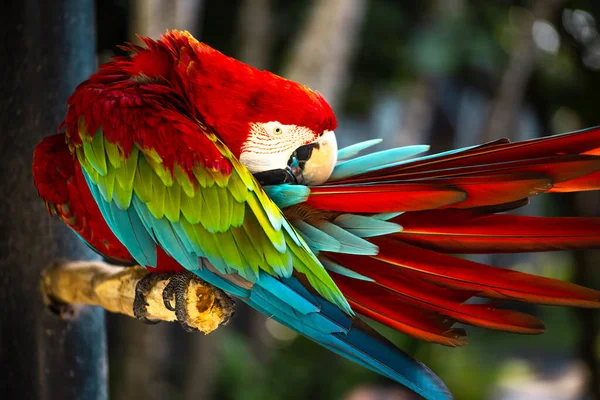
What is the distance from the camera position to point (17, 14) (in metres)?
0.80

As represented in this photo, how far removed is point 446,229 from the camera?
0.58 meters

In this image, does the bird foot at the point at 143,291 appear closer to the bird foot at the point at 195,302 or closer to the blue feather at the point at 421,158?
the bird foot at the point at 195,302

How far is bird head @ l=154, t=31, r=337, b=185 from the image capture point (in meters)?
0.61

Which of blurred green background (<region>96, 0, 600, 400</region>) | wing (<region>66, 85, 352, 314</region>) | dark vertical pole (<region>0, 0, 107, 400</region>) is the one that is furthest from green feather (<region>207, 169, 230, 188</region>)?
blurred green background (<region>96, 0, 600, 400</region>)

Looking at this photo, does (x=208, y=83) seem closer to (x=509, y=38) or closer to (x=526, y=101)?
(x=509, y=38)

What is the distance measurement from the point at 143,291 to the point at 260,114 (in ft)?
0.81

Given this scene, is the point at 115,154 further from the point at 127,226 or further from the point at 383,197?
the point at 383,197

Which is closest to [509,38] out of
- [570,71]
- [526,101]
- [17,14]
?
[570,71]

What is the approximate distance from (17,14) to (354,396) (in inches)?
68.8

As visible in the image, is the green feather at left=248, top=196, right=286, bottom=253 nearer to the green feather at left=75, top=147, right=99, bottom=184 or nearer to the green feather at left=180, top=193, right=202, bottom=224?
the green feather at left=180, top=193, right=202, bottom=224

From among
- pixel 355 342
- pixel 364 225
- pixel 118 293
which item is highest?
pixel 364 225

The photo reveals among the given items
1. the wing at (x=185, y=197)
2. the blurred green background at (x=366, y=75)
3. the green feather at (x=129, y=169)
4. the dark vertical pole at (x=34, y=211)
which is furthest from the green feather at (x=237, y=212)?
the blurred green background at (x=366, y=75)

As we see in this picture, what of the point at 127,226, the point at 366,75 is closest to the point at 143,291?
the point at 127,226

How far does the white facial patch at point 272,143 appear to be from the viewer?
0.61 m
